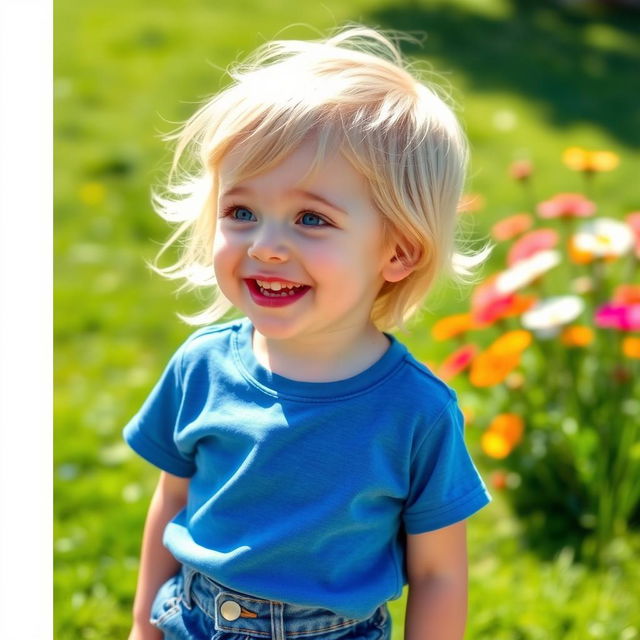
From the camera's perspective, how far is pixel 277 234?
154 cm

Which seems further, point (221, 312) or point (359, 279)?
point (221, 312)

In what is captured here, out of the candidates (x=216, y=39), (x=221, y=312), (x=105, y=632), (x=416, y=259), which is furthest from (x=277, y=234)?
(x=216, y=39)

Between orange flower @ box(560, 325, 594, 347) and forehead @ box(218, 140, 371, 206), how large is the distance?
149cm

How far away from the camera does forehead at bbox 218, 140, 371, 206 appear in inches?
60.3

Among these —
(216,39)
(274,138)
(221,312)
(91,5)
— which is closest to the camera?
(274,138)

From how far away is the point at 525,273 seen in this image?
2.82m

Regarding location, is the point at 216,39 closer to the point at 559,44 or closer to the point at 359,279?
the point at 559,44

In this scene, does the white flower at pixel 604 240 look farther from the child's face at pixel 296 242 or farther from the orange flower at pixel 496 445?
the child's face at pixel 296 242

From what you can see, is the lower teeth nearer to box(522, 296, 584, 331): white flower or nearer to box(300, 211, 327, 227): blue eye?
box(300, 211, 327, 227): blue eye

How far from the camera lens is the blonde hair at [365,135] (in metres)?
1.54

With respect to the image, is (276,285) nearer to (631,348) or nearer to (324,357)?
(324,357)

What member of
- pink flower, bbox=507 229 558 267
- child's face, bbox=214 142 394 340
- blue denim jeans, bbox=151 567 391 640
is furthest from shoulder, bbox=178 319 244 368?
pink flower, bbox=507 229 558 267
